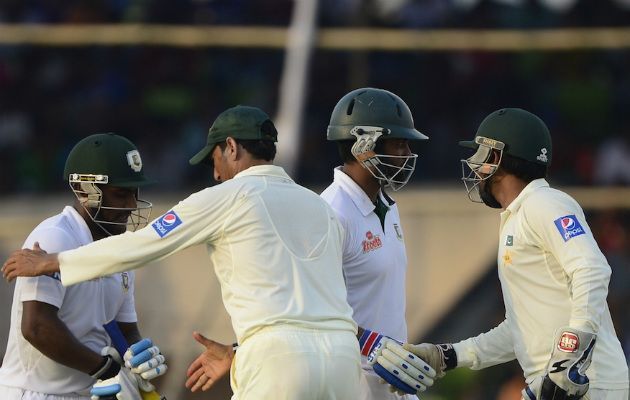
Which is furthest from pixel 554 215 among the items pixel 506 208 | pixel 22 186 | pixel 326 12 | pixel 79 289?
pixel 326 12

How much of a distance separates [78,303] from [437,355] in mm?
1800

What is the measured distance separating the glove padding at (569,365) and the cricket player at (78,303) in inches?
71.4

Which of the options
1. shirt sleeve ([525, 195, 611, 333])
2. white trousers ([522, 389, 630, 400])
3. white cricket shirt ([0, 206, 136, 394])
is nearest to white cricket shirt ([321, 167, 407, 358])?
shirt sleeve ([525, 195, 611, 333])

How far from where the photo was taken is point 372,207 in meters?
7.18

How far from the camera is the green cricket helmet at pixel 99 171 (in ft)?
22.9

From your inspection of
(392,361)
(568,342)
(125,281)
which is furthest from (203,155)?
(568,342)

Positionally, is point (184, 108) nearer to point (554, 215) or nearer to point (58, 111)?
point (58, 111)

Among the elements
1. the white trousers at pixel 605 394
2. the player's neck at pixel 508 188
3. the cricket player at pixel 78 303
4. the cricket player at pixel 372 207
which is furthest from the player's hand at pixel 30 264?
the white trousers at pixel 605 394

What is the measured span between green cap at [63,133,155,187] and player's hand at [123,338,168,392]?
2.76 ft

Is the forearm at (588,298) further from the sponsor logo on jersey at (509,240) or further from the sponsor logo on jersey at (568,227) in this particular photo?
the sponsor logo on jersey at (509,240)

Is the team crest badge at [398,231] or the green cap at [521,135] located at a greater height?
the green cap at [521,135]

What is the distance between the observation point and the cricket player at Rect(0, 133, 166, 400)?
6.64 metres

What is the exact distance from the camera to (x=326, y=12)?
669 inches

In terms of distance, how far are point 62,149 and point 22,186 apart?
2.11 ft
